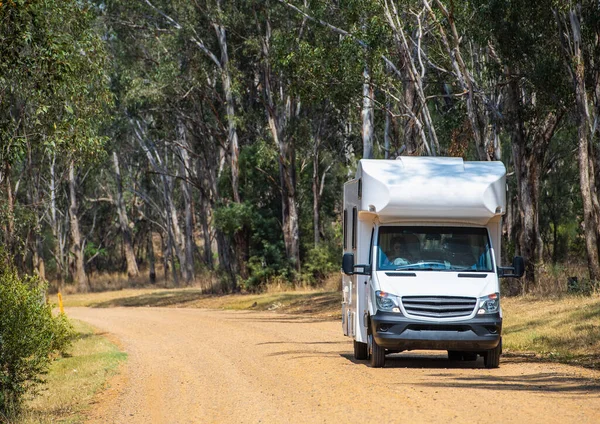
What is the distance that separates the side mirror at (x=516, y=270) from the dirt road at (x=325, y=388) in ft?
4.56

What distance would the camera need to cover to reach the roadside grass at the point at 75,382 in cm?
1212

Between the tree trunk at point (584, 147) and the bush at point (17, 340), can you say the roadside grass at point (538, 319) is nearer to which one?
the tree trunk at point (584, 147)

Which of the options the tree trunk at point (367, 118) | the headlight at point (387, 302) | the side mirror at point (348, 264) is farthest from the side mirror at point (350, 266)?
the tree trunk at point (367, 118)

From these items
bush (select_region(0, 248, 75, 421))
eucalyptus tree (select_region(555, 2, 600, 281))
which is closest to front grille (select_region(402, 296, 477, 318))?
bush (select_region(0, 248, 75, 421))

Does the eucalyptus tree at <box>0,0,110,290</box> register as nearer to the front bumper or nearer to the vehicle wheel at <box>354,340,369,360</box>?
the front bumper

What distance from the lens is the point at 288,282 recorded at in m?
41.3

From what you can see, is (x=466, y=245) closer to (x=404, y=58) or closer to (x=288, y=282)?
(x=404, y=58)

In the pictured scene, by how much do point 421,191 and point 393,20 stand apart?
1524 centimetres

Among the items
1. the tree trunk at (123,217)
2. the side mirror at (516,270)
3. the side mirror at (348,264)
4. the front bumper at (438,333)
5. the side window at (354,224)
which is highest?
the tree trunk at (123,217)

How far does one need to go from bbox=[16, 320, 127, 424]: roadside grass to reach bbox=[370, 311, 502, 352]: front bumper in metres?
4.21

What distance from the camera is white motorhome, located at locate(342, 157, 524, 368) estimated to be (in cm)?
1441

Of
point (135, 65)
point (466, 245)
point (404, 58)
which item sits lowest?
point (466, 245)

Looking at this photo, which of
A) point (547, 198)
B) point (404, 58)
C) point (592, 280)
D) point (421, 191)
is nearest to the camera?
point (421, 191)

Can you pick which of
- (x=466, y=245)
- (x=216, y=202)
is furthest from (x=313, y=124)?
(x=466, y=245)
